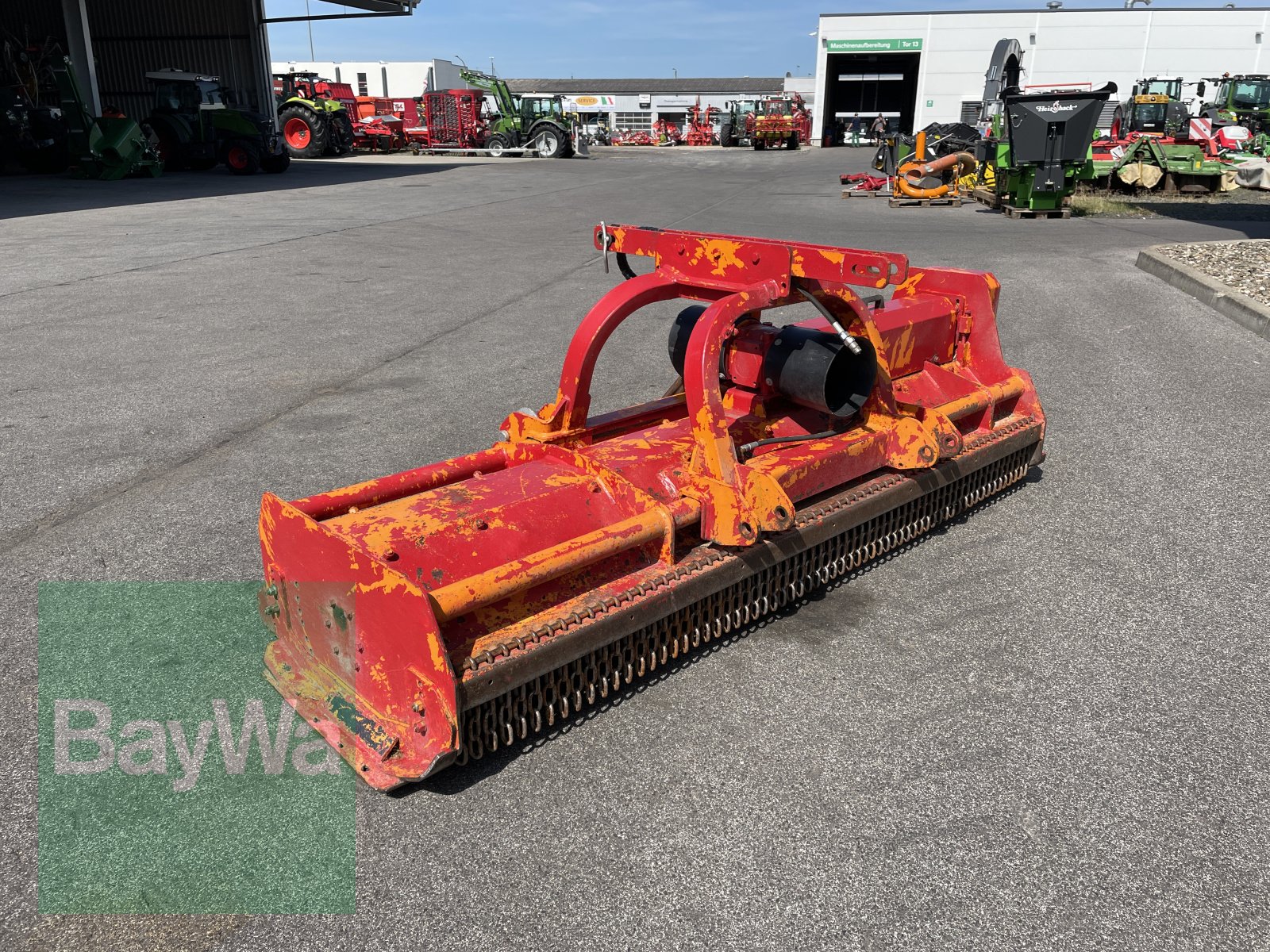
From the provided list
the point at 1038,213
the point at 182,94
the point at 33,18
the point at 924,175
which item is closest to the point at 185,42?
the point at 33,18

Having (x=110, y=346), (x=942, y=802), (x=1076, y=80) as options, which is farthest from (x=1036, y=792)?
(x=1076, y=80)

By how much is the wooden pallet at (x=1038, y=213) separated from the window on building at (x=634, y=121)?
5614 centimetres

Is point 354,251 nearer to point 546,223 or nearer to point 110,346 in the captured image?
point 546,223

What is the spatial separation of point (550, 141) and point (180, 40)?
11.8m

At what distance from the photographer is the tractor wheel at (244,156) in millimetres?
22375

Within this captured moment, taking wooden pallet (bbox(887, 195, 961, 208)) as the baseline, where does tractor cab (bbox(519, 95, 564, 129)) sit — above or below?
above

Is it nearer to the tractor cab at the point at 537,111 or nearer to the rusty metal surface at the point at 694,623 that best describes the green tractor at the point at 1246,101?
the tractor cab at the point at 537,111

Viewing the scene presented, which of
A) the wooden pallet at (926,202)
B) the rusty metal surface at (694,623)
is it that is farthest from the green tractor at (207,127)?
the rusty metal surface at (694,623)

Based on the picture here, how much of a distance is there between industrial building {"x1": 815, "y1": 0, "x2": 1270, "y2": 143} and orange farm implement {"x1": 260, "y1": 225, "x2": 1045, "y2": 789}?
143 feet

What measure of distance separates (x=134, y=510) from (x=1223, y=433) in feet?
18.2

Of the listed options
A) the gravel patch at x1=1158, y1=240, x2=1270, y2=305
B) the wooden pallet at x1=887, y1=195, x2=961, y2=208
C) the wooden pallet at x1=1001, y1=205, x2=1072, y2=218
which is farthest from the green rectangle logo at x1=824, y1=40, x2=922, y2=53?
the gravel patch at x1=1158, y1=240, x2=1270, y2=305

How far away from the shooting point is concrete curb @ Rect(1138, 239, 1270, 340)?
7508 mm

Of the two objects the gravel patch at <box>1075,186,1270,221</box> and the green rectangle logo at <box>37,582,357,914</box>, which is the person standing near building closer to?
the gravel patch at <box>1075,186,1270,221</box>

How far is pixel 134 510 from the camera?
4.15 metres
